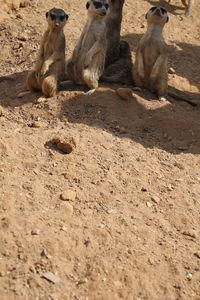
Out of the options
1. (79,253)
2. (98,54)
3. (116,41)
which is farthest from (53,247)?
(116,41)

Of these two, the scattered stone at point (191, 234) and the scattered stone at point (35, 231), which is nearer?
the scattered stone at point (35, 231)

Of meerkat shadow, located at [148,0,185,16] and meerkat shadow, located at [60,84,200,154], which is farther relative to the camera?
meerkat shadow, located at [148,0,185,16]

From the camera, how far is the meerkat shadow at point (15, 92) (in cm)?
642

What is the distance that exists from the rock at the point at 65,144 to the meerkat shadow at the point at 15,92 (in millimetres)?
1413

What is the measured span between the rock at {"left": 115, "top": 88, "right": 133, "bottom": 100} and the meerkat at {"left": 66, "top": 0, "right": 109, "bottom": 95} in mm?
356

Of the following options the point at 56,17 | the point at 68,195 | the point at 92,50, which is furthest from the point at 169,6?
the point at 68,195

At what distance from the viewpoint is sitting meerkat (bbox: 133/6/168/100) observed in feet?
22.5

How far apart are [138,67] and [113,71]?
425mm

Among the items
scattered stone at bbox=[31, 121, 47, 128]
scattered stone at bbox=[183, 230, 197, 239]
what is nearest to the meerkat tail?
scattered stone at bbox=[31, 121, 47, 128]

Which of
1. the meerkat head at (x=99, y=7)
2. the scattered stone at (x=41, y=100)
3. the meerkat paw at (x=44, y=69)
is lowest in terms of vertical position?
the scattered stone at (x=41, y=100)

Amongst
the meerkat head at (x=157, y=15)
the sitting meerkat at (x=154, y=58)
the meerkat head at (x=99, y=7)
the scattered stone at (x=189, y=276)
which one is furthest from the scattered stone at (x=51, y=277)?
the meerkat head at (x=157, y=15)

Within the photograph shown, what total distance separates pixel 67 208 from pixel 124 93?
2756 millimetres

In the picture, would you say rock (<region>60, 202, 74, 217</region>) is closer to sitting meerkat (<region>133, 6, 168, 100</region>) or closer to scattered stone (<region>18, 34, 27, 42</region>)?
sitting meerkat (<region>133, 6, 168, 100</region>)

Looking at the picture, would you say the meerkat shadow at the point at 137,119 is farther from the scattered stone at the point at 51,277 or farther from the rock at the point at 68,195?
the scattered stone at the point at 51,277
